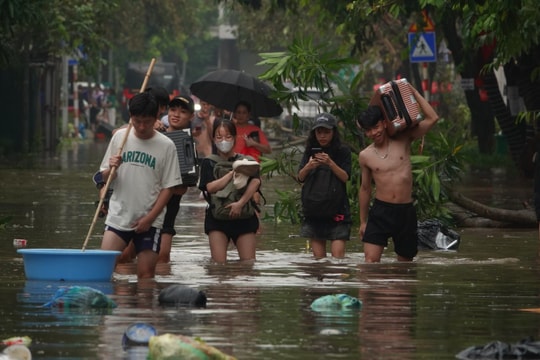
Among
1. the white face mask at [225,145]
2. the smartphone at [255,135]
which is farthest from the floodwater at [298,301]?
the smartphone at [255,135]

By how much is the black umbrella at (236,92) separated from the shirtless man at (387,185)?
13.0ft

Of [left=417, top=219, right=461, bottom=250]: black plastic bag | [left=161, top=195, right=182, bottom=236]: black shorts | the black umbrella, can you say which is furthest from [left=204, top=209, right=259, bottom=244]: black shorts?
the black umbrella

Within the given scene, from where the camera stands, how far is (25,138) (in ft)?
132

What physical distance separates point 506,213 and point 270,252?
4.21 metres

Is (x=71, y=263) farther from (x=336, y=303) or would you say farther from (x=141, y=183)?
(x=336, y=303)

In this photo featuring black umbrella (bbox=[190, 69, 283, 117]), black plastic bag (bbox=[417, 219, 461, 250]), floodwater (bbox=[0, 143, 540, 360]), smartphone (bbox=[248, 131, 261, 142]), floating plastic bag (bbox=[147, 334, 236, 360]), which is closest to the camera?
floating plastic bag (bbox=[147, 334, 236, 360])

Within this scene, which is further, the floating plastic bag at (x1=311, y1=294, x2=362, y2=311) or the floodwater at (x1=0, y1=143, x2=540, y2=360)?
the floating plastic bag at (x1=311, y1=294, x2=362, y2=311)

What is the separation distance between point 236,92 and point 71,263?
666cm

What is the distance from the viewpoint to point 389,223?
14.0 metres

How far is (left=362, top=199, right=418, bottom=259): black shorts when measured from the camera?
46.0ft

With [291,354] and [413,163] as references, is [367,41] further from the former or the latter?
[291,354]

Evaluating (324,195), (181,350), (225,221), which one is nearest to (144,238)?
(225,221)

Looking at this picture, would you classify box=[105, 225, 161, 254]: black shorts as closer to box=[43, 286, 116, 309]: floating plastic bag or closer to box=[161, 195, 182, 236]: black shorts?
box=[43, 286, 116, 309]: floating plastic bag

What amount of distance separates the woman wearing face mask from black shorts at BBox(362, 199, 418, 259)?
1.12 m
